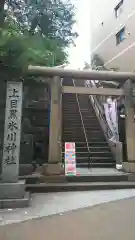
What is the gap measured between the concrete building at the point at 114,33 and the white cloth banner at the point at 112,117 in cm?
832

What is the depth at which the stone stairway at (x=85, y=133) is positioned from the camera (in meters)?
11.6

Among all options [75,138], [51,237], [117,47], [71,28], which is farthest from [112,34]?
[51,237]

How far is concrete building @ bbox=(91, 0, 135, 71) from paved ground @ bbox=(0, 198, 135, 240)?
16.6 meters

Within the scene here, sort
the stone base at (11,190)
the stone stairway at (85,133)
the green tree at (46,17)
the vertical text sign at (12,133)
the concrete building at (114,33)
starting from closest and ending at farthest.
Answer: the stone base at (11,190), the vertical text sign at (12,133), the green tree at (46,17), the stone stairway at (85,133), the concrete building at (114,33)

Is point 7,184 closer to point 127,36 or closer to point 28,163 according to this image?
point 28,163

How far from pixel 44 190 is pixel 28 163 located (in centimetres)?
162

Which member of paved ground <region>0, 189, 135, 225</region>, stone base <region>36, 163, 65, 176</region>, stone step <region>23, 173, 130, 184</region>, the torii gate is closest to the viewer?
paved ground <region>0, 189, 135, 225</region>

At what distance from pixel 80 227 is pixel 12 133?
3.30m

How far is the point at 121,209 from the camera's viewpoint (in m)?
5.80

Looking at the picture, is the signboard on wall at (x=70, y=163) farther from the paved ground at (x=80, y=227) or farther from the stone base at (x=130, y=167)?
the paved ground at (x=80, y=227)

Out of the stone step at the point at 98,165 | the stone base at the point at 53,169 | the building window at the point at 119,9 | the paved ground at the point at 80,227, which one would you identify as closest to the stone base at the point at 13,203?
the paved ground at the point at 80,227

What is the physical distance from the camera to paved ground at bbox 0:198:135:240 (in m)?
4.07

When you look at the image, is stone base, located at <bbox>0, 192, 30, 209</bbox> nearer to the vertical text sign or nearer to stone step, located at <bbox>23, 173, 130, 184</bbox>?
the vertical text sign

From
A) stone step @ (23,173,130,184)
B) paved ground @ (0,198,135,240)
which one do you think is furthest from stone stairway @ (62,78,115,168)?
paved ground @ (0,198,135,240)
